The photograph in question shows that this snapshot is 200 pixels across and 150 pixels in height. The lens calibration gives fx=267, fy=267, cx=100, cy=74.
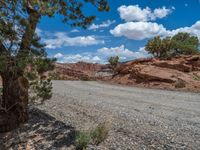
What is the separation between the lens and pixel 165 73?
2412 cm

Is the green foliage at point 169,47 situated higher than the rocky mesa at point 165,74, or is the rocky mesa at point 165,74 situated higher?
the green foliage at point 169,47

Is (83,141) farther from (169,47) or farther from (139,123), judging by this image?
(169,47)

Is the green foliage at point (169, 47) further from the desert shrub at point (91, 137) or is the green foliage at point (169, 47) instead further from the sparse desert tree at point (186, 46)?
the desert shrub at point (91, 137)

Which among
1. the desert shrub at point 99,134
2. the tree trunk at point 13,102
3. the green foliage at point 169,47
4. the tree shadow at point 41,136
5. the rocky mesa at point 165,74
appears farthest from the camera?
the green foliage at point 169,47

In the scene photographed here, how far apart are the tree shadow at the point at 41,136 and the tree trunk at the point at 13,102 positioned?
0.85 feet

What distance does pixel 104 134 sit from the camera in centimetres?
635

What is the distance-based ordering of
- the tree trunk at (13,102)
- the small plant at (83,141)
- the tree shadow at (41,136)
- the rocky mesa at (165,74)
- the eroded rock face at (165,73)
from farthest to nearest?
the eroded rock face at (165,73)
the rocky mesa at (165,74)
the tree trunk at (13,102)
the tree shadow at (41,136)
the small plant at (83,141)

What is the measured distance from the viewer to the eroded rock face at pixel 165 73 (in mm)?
21569

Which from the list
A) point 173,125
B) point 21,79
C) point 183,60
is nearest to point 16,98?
point 21,79

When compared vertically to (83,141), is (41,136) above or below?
below

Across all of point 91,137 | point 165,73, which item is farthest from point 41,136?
point 165,73

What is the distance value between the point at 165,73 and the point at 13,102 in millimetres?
18472

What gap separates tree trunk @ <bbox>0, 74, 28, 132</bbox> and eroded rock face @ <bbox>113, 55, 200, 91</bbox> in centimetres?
1453

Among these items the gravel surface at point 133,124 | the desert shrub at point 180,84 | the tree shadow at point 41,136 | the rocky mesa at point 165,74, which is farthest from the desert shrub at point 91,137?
the desert shrub at point 180,84
